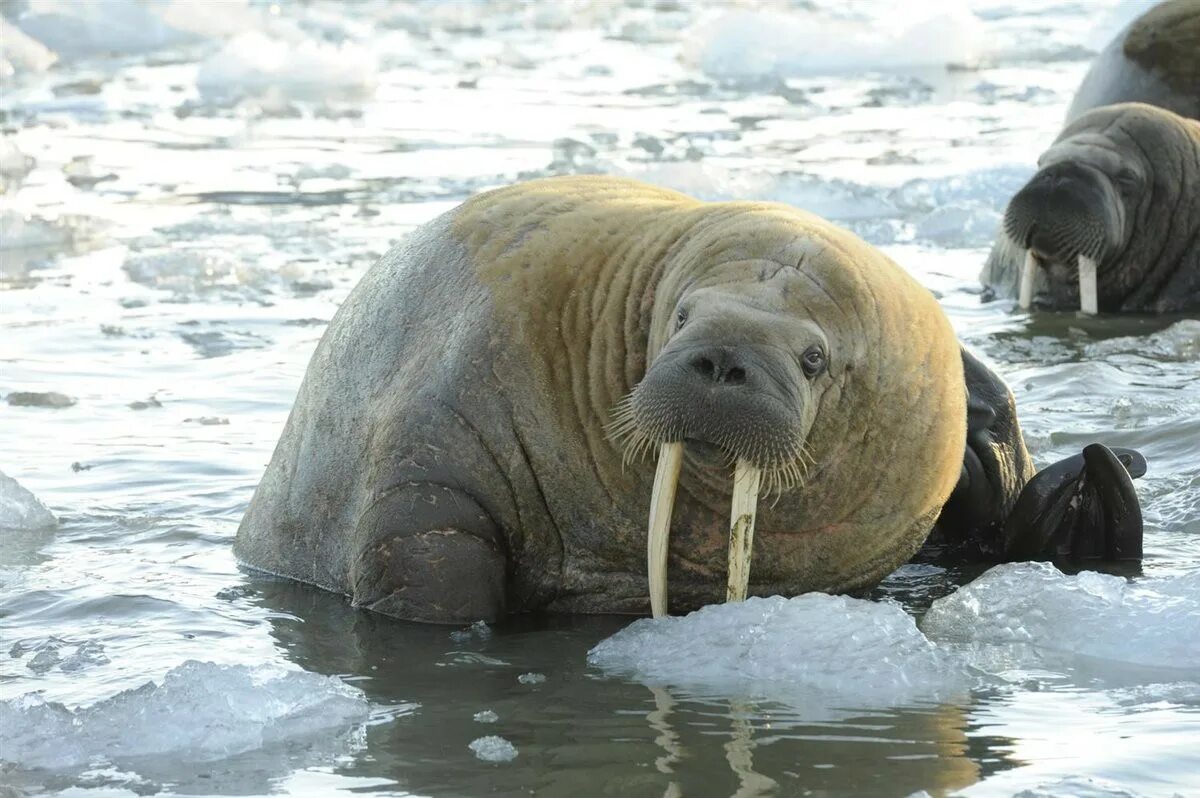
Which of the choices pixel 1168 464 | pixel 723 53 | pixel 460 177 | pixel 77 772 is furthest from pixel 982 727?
pixel 723 53

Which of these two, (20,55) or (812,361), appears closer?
(812,361)

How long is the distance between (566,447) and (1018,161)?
10.3 metres

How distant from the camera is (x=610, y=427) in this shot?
5.39 meters

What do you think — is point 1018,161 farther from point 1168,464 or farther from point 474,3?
point 474,3

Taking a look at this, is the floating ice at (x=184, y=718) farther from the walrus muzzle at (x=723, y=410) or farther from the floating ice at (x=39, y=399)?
the floating ice at (x=39, y=399)

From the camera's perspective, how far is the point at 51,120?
1812 centimetres

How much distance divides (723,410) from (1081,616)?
119cm

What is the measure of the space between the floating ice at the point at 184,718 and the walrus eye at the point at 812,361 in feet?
4.44

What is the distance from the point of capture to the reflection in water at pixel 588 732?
4.21m

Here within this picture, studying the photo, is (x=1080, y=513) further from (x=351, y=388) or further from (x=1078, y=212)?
(x=1078, y=212)

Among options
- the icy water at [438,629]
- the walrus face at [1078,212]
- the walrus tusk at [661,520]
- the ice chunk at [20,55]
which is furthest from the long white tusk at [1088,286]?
the ice chunk at [20,55]

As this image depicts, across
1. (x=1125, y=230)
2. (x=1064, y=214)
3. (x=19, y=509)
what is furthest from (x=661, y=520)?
(x=1125, y=230)

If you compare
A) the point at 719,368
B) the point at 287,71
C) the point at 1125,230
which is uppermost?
the point at 719,368

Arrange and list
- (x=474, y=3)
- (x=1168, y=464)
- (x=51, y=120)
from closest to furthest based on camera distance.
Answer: (x=1168, y=464), (x=51, y=120), (x=474, y=3)
